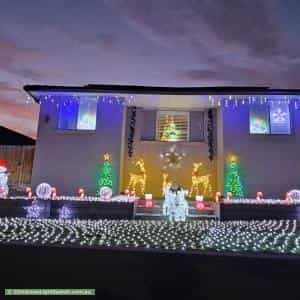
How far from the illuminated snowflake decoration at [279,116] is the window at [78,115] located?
545 centimetres

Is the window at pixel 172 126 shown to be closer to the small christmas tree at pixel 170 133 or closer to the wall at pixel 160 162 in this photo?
the small christmas tree at pixel 170 133

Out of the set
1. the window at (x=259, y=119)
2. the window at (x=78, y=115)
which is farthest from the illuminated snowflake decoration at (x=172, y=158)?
the window at (x=78, y=115)

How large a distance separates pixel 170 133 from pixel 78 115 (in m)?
3.03

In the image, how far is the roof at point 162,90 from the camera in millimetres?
7074

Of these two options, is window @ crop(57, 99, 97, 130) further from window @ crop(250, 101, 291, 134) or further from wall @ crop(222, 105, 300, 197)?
window @ crop(250, 101, 291, 134)

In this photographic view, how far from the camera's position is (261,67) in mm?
5586

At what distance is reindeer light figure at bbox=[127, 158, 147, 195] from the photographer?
25.8 ft

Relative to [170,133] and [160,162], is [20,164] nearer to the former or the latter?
[160,162]

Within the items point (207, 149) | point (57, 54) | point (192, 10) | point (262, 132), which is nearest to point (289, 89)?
point (262, 132)

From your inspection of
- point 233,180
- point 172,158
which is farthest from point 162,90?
point 233,180

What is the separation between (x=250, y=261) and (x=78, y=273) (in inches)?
39.6

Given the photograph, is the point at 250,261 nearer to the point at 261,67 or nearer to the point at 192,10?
the point at 192,10

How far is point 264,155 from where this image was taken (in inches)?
291

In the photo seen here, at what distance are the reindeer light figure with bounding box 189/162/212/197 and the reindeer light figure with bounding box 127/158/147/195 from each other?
5.02 feet
